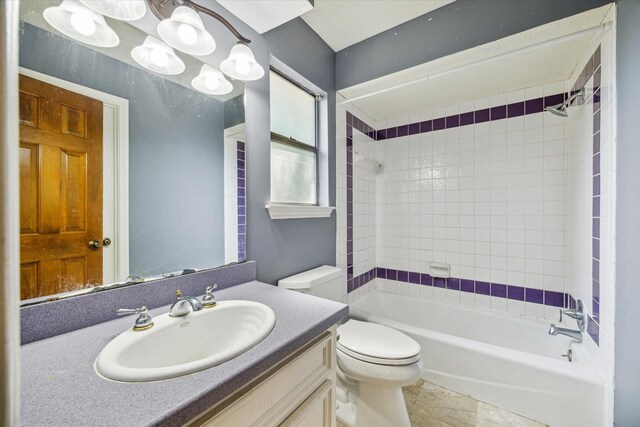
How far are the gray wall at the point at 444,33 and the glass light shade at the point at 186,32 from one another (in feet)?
3.83

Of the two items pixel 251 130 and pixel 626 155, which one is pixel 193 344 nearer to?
pixel 251 130

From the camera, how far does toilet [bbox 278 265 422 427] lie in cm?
124

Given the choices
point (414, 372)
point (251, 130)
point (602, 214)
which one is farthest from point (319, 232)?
point (602, 214)

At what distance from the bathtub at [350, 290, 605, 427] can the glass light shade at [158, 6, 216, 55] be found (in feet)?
5.97

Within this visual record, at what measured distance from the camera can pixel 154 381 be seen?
56cm

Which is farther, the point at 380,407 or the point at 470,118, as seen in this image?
the point at 470,118

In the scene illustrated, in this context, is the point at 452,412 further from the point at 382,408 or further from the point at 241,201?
the point at 241,201

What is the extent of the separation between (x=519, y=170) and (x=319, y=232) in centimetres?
165

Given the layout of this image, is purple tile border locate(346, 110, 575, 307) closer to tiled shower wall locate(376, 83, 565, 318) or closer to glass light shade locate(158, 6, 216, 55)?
tiled shower wall locate(376, 83, 565, 318)

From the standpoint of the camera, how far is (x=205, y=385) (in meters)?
0.54

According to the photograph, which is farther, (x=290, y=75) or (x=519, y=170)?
(x=519, y=170)

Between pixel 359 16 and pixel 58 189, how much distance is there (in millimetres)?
1774

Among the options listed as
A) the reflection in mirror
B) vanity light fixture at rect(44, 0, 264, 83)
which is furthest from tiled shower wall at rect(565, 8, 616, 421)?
the reflection in mirror

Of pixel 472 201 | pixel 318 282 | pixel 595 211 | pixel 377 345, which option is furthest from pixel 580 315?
pixel 318 282
